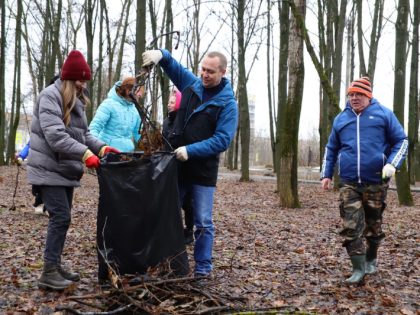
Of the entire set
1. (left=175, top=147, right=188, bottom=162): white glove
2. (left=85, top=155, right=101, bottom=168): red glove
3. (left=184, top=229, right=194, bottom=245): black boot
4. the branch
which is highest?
the branch

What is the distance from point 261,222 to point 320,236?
1334 millimetres

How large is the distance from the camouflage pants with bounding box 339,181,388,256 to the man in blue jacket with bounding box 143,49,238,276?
4.64ft

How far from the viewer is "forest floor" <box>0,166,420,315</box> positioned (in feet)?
11.6

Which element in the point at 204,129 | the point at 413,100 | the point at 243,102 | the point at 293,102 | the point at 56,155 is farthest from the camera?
the point at 243,102

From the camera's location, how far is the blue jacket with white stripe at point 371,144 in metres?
4.25

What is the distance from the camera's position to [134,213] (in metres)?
3.28

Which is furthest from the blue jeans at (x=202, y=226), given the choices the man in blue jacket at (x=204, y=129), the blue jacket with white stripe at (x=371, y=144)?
the blue jacket with white stripe at (x=371, y=144)

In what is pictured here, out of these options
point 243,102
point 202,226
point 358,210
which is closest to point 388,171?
point 358,210

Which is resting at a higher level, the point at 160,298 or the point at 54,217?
the point at 54,217

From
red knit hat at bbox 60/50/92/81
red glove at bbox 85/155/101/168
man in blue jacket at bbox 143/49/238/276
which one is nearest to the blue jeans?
man in blue jacket at bbox 143/49/238/276

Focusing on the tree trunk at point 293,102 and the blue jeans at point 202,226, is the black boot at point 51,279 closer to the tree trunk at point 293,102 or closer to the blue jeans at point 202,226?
the blue jeans at point 202,226

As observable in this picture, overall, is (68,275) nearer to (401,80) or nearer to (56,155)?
(56,155)

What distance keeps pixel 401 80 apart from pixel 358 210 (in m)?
7.55

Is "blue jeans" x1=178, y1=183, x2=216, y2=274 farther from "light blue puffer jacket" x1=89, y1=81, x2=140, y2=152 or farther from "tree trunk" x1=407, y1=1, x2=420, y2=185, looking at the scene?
"tree trunk" x1=407, y1=1, x2=420, y2=185
